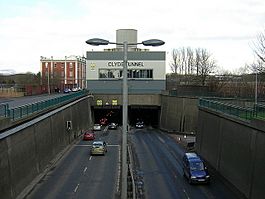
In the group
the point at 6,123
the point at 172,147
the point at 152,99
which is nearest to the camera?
the point at 6,123

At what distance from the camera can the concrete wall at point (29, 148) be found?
20.9 metres

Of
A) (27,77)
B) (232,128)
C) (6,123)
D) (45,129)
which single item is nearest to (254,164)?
(232,128)

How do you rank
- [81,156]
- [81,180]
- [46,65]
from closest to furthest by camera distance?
[81,180] < [81,156] < [46,65]

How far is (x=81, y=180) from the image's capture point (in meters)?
28.0

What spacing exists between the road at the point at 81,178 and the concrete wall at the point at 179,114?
2160 cm

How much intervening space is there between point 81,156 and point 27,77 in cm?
8143

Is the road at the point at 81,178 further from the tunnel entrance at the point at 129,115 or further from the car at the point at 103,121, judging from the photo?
the tunnel entrance at the point at 129,115

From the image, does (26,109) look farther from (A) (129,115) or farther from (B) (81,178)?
(A) (129,115)

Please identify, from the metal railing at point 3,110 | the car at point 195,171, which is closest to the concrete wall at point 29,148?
the metal railing at point 3,110

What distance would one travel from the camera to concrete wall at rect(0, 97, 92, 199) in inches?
822

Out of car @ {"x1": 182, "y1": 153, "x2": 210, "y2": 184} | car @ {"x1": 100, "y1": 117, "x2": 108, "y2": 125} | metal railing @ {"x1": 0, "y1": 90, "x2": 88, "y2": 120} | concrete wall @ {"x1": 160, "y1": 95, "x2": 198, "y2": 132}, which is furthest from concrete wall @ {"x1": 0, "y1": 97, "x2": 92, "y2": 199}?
car @ {"x1": 100, "y1": 117, "x2": 108, "y2": 125}

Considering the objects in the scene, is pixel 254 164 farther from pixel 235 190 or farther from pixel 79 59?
pixel 79 59

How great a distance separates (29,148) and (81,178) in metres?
4.65

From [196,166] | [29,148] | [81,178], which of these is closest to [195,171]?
[196,166]
